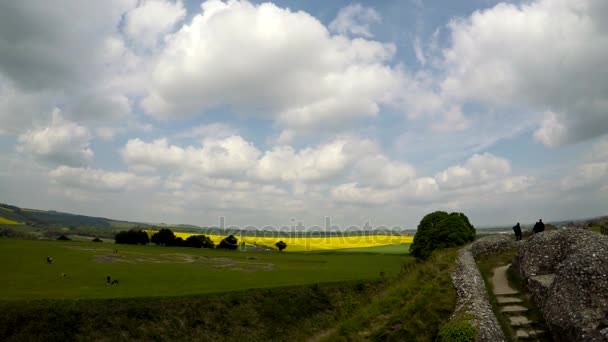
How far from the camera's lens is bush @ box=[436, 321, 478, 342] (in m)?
13.4

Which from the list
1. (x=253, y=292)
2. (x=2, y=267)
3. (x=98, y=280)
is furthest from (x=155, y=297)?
(x=2, y=267)

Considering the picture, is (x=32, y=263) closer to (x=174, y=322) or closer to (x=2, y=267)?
(x=2, y=267)

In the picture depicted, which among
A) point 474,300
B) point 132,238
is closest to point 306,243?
point 132,238

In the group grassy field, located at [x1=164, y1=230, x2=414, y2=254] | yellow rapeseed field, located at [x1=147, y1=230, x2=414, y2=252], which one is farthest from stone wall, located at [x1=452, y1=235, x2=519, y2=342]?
yellow rapeseed field, located at [x1=147, y1=230, x2=414, y2=252]

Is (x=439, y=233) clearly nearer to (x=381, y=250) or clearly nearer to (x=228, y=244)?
(x=381, y=250)

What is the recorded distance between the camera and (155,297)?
3822cm

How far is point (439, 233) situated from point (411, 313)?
2045 inches

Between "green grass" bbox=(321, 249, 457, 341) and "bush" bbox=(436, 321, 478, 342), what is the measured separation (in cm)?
133

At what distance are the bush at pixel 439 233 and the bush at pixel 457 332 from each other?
163 ft

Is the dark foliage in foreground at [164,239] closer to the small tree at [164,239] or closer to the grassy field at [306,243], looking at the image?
the small tree at [164,239]

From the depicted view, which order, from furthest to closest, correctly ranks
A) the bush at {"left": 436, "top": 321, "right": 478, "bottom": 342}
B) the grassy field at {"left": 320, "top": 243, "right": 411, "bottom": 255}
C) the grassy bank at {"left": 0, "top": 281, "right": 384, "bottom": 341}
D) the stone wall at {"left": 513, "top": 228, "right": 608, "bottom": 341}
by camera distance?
the grassy field at {"left": 320, "top": 243, "right": 411, "bottom": 255}
the grassy bank at {"left": 0, "top": 281, "right": 384, "bottom": 341}
the bush at {"left": 436, "top": 321, "right": 478, "bottom": 342}
the stone wall at {"left": 513, "top": 228, "right": 608, "bottom": 341}

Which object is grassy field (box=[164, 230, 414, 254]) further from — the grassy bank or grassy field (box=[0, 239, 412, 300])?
the grassy bank

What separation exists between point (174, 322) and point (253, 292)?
10861 millimetres

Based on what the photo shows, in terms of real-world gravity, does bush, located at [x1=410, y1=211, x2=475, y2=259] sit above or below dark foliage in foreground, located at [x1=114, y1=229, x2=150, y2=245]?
above
